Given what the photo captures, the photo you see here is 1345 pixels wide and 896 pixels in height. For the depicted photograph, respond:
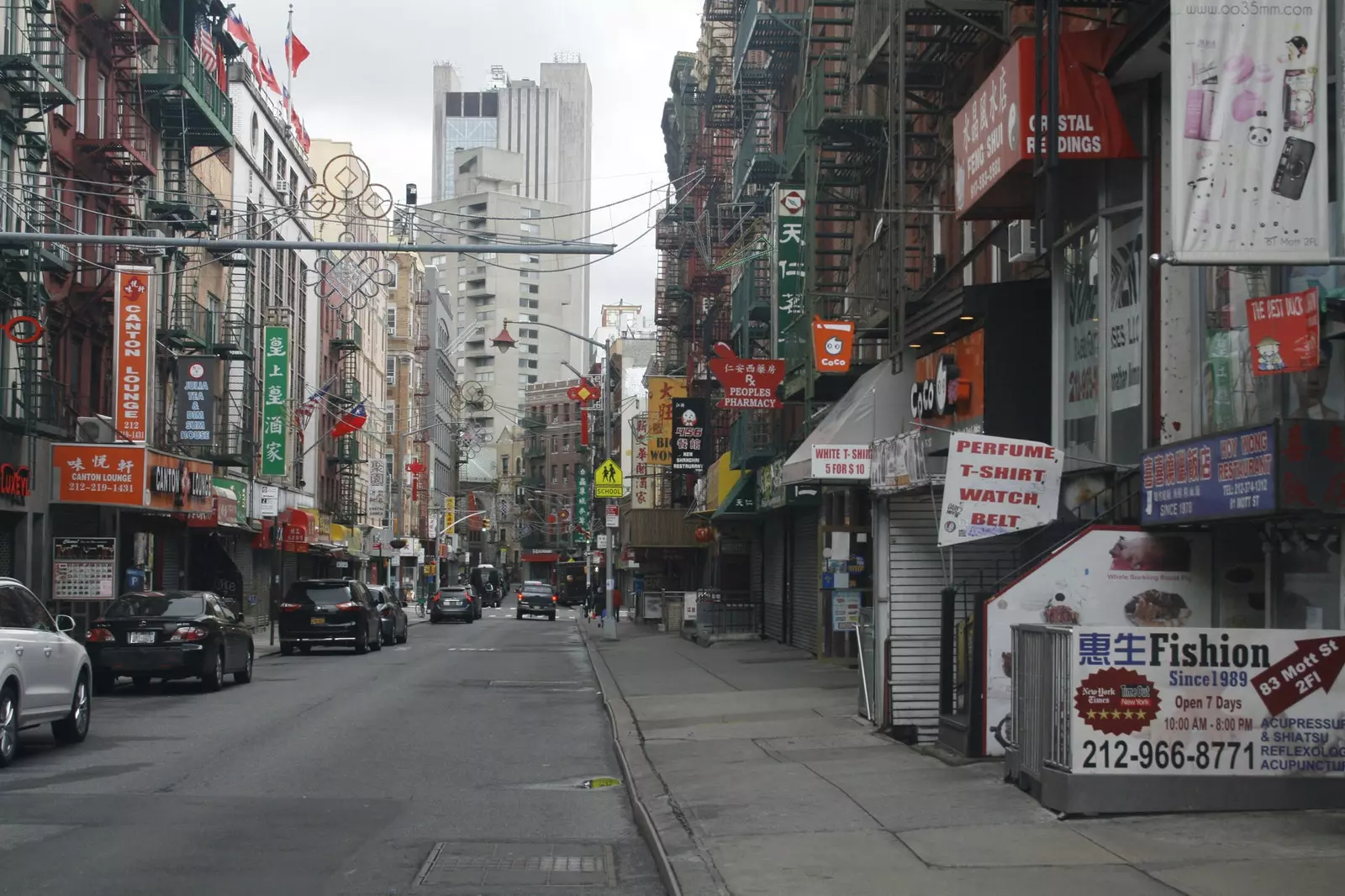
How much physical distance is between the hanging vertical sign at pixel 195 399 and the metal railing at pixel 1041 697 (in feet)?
95.9

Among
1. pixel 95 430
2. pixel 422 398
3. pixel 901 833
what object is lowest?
pixel 901 833

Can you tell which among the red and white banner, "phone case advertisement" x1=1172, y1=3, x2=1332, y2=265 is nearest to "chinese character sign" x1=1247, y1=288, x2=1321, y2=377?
"phone case advertisement" x1=1172, y1=3, x2=1332, y2=265

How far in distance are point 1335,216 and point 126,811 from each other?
9525mm

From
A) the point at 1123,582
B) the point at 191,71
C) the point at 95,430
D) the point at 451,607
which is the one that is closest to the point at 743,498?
the point at 95,430

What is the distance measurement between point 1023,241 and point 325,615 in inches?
832

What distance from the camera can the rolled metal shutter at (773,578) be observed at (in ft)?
112

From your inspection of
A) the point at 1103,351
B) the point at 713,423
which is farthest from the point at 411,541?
the point at 1103,351

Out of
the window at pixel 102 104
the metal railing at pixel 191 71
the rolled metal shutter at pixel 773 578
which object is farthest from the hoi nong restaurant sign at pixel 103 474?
the rolled metal shutter at pixel 773 578

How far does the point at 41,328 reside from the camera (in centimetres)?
2623

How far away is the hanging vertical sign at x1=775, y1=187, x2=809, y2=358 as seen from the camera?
88.9 ft

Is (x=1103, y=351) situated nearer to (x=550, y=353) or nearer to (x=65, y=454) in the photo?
(x=65, y=454)

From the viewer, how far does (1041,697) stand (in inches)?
403

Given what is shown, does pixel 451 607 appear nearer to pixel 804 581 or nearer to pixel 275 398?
pixel 275 398

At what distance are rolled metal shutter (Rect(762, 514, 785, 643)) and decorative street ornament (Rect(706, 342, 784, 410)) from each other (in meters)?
7.12
